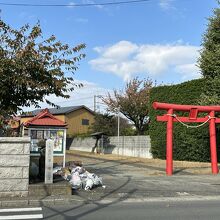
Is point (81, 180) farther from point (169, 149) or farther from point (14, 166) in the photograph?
point (169, 149)

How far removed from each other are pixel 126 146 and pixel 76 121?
26.2 m

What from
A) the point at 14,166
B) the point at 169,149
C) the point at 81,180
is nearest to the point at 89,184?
the point at 81,180

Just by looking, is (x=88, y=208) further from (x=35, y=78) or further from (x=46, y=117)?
(x=46, y=117)

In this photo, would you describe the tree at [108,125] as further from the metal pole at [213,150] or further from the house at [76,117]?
the metal pole at [213,150]

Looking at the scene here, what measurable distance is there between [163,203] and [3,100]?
6145 millimetres

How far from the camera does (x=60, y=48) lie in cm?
1399

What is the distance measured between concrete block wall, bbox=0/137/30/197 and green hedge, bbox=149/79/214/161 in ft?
52.9

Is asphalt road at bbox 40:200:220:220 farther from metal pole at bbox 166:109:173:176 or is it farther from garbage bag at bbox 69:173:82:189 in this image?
metal pole at bbox 166:109:173:176

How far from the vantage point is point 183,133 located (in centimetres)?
2669

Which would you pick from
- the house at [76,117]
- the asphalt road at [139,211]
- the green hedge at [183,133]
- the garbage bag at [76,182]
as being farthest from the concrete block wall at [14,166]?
the house at [76,117]

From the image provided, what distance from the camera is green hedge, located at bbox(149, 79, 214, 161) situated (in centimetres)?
2586

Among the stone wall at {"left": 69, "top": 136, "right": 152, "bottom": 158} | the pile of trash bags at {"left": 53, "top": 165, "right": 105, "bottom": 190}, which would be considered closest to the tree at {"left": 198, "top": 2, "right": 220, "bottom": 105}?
the stone wall at {"left": 69, "top": 136, "right": 152, "bottom": 158}

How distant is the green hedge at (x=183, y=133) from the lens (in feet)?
84.8

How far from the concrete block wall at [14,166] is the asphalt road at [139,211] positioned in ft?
5.14
